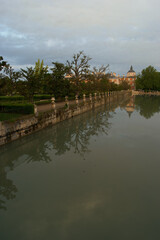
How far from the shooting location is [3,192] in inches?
199

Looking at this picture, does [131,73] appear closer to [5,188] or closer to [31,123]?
[31,123]

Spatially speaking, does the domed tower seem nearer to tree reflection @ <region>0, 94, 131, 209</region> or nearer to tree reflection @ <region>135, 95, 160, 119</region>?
tree reflection @ <region>135, 95, 160, 119</region>

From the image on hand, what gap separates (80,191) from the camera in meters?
4.95

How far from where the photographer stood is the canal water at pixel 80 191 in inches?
143

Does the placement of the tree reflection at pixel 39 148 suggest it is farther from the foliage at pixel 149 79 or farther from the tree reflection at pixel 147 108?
the foliage at pixel 149 79

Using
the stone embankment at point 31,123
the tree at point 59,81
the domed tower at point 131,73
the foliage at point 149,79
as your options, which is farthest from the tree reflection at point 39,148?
the domed tower at point 131,73

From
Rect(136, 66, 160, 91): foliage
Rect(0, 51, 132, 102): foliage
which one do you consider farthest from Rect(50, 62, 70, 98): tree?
Rect(136, 66, 160, 91): foliage

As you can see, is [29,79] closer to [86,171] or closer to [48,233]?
[86,171]

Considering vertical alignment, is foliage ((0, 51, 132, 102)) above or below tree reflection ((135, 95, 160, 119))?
above

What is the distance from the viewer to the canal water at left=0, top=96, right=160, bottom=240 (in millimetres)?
3633

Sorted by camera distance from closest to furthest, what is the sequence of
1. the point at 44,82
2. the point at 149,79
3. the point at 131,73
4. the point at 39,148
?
the point at 39,148 → the point at 44,82 → the point at 149,79 → the point at 131,73

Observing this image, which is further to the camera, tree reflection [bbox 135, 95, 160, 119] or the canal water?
tree reflection [bbox 135, 95, 160, 119]

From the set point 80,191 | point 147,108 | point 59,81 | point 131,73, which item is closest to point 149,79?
point 147,108

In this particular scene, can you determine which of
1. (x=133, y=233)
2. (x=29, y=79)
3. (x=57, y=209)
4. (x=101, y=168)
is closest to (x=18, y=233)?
(x=57, y=209)
